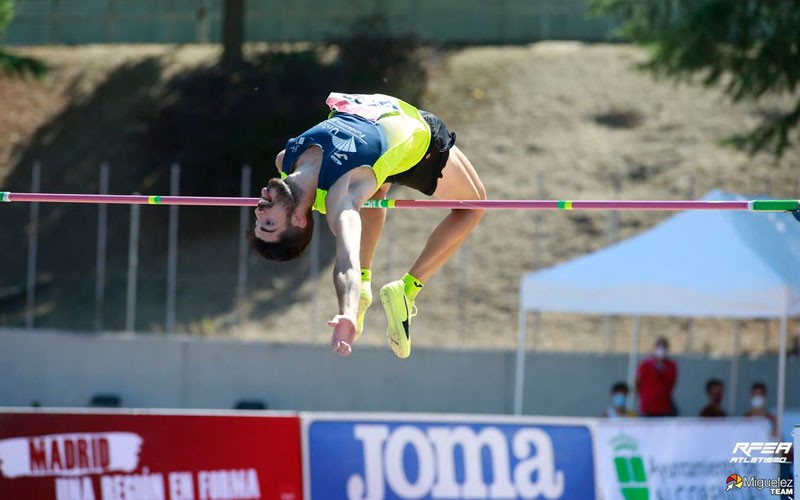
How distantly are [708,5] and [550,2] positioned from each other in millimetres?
10123

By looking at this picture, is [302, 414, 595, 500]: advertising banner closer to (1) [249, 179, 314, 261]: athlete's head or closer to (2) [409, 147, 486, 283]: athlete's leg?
(2) [409, 147, 486, 283]: athlete's leg

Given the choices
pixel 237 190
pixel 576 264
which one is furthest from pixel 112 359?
pixel 576 264

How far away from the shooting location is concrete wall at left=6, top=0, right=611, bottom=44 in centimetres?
2403

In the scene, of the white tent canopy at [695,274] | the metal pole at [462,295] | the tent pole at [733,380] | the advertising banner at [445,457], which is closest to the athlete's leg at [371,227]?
the advertising banner at [445,457]

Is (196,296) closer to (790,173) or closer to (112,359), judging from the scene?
(112,359)

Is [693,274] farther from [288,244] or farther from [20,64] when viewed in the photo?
[20,64]

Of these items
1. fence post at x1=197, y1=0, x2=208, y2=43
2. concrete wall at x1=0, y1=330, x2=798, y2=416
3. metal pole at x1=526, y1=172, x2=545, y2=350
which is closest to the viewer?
concrete wall at x1=0, y1=330, x2=798, y2=416

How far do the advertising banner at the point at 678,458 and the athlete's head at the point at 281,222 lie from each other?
443cm

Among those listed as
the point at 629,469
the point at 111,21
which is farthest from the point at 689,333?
the point at 111,21

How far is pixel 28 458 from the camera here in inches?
351

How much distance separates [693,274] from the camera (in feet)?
37.2

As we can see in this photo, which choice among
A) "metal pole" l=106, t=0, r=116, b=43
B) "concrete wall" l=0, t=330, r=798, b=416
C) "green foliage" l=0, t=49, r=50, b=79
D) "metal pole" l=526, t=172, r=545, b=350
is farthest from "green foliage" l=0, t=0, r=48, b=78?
"metal pole" l=526, t=172, r=545, b=350

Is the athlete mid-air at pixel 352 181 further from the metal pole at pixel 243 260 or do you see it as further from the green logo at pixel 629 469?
the metal pole at pixel 243 260

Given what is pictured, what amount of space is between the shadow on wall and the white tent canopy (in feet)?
21.4
